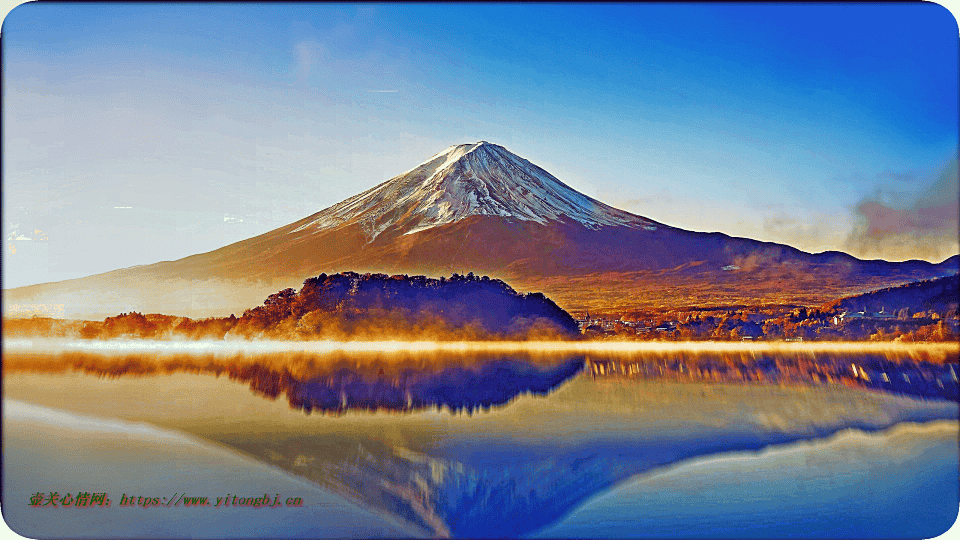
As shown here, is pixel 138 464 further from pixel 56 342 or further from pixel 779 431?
pixel 779 431

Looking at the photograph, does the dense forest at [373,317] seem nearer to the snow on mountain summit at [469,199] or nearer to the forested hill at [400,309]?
the forested hill at [400,309]

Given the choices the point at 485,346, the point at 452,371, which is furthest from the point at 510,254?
the point at 452,371

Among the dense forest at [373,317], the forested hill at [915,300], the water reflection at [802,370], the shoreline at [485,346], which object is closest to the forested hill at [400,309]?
the dense forest at [373,317]

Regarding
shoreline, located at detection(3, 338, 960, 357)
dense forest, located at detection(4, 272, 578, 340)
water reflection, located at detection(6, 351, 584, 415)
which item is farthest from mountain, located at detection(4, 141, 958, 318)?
water reflection, located at detection(6, 351, 584, 415)

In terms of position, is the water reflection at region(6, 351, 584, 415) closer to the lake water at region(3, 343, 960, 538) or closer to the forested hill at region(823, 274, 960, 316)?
the lake water at region(3, 343, 960, 538)

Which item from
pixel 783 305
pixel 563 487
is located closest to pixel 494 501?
pixel 563 487
